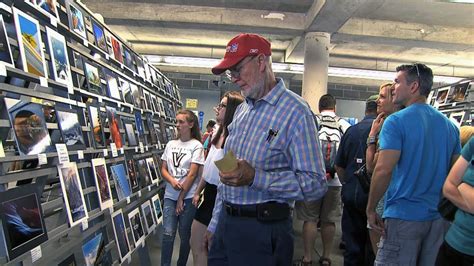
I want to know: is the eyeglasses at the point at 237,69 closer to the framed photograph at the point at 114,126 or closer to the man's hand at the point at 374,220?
the man's hand at the point at 374,220

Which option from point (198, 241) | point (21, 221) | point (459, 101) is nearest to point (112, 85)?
point (198, 241)

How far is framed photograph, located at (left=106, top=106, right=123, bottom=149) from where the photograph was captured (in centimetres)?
310

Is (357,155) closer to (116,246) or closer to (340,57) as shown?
(116,246)

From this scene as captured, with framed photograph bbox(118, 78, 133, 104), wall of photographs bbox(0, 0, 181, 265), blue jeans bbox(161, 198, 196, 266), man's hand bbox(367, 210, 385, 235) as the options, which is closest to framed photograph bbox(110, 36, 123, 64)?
wall of photographs bbox(0, 0, 181, 265)

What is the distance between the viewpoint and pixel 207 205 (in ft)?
9.20

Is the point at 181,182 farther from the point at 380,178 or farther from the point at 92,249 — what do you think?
the point at 380,178

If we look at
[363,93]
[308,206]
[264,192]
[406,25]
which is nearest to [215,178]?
[264,192]

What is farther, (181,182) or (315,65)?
(315,65)

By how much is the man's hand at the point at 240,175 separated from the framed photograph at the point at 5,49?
1147mm

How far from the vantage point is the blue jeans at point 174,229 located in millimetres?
3402

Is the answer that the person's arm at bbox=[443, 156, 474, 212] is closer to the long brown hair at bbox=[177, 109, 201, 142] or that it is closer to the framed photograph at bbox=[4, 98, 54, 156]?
the framed photograph at bbox=[4, 98, 54, 156]

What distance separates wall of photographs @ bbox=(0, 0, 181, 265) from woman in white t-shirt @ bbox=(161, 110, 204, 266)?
0.99 feet

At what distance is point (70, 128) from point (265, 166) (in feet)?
4.47

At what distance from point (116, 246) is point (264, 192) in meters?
1.85
